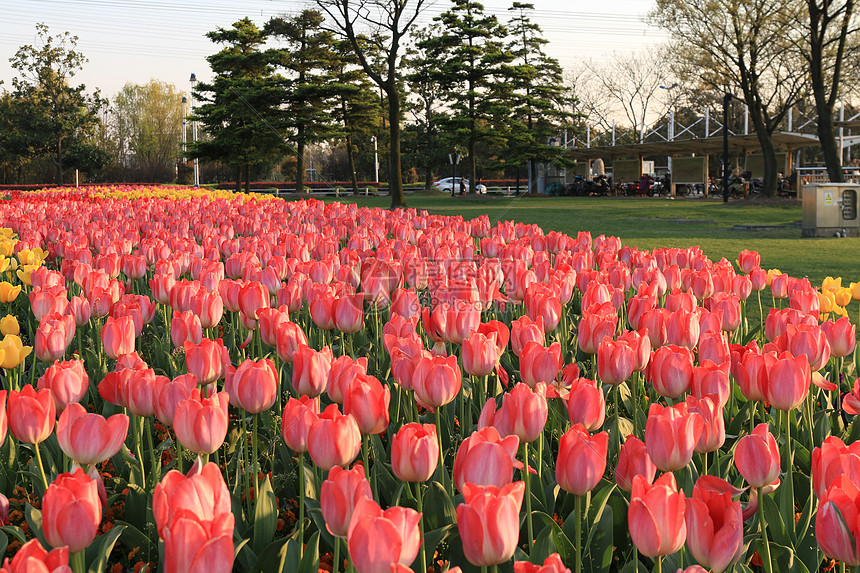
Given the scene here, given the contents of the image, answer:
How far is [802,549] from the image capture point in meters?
1.78

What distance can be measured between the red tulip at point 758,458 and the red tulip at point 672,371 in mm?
544

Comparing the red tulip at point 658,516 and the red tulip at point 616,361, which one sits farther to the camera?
the red tulip at point 616,361

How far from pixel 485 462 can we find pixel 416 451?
0.56 ft

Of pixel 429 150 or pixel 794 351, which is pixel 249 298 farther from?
pixel 429 150

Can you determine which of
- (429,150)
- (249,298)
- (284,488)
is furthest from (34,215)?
(429,150)

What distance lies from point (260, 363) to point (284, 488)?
0.52m

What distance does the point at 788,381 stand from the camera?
6.07 feet

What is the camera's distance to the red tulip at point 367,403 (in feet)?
5.65

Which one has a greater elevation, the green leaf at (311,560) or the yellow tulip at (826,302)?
the yellow tulip at (826,302)

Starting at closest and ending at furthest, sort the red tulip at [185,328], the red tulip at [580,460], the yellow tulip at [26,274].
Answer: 1. the red tulip at [580,460]
2. the red tulip at [185,328]
3. the yellow tulip at [26,274]

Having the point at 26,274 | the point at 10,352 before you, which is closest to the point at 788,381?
the point at 10,352

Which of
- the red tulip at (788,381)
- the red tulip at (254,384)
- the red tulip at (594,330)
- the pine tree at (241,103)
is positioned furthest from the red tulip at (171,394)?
the pine tree at (241,103)

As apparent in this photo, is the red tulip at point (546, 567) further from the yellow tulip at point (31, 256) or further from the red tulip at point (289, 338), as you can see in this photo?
the yellow tulip at point (31, 256)

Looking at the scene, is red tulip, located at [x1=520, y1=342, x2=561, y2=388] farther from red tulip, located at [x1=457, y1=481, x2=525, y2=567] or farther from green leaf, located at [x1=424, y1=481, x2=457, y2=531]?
red tulip, located at [x1=457, y1=481, x2=525, y2=567]
